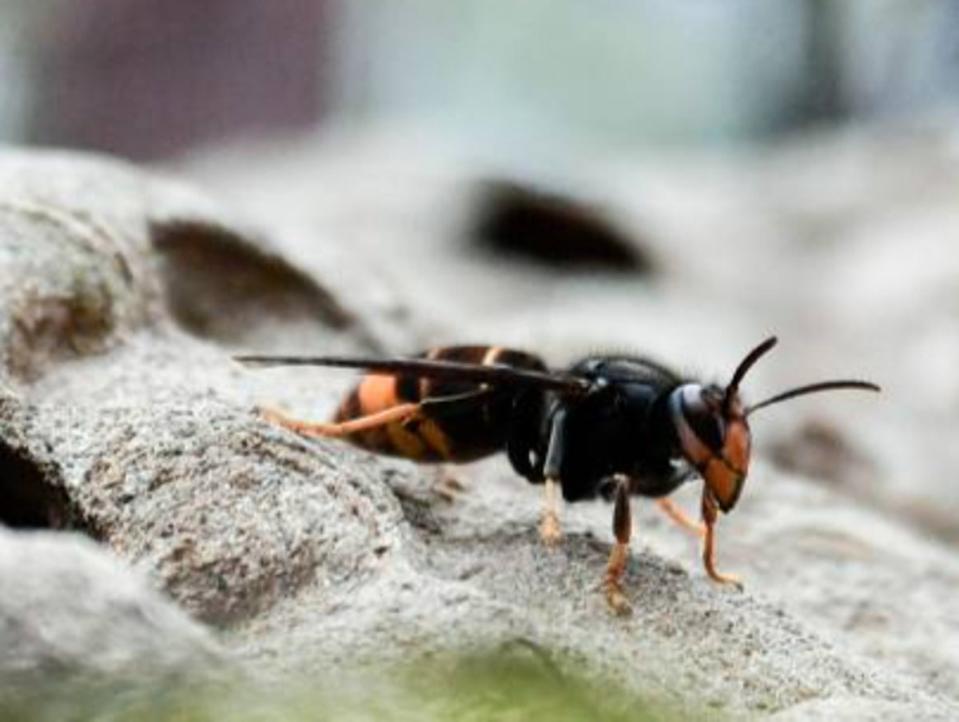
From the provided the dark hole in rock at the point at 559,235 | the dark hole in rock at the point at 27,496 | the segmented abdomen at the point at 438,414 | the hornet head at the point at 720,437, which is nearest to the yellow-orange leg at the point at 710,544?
the hornet head at the point at 720,437

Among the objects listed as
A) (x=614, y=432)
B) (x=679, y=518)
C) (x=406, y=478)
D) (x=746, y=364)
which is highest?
(x=746, y=364)

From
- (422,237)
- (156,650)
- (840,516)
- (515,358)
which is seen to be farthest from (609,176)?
(156,650)

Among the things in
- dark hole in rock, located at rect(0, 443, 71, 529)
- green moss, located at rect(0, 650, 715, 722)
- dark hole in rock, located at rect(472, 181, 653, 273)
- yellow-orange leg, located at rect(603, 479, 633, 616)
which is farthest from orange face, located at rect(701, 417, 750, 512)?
dark hole in rock, located at rect(472, 181, 653, 273)

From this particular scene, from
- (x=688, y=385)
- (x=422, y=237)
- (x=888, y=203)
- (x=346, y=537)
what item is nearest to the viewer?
(x=346, y=537)

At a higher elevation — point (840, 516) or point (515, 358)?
point (515, 358)

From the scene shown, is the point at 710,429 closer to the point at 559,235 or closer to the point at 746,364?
the point at 746,364

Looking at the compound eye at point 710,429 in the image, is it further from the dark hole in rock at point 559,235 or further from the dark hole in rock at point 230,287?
the dark hole in rock at point 559,235

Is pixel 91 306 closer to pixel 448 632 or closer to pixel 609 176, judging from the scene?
pixel 448 632

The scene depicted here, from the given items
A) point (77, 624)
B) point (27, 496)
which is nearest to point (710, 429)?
point (27, 496)
